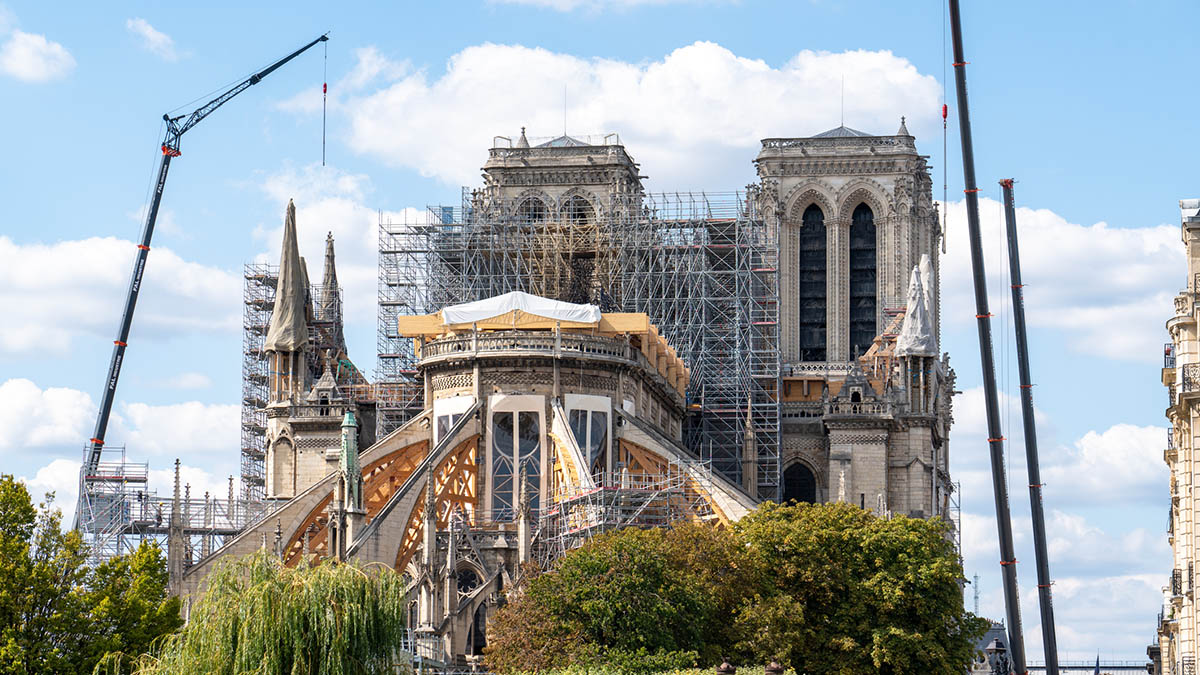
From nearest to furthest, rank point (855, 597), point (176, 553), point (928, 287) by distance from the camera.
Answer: point (855, 597)
point (176, 553)
point (928, 287)

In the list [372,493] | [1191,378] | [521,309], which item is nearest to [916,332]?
[521,309]

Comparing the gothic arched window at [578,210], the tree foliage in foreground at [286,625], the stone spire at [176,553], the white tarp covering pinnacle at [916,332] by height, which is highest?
the gothic arched window at [578,210]

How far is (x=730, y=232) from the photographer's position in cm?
11062

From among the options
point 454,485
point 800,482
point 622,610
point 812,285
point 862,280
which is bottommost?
point 622,610

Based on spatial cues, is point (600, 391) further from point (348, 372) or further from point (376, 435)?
point (348, 372)

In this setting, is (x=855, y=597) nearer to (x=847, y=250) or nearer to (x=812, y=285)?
(x=847, y=250)

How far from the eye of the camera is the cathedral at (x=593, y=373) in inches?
3447

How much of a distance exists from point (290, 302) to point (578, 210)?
16.1 m

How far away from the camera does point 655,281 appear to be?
109500 millimetres

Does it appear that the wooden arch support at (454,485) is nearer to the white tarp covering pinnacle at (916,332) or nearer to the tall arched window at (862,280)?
the white tarp covering pinnacle at (916,332)

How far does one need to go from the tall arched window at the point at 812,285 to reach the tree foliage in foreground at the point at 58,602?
63.4 metres

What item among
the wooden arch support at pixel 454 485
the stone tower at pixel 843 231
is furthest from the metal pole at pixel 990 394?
the stone tower at pixel 843 231

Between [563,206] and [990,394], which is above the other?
[563,206]

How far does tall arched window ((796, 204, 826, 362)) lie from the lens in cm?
12331
